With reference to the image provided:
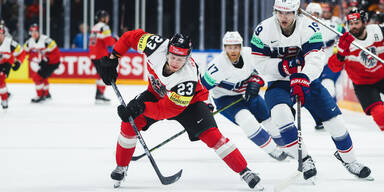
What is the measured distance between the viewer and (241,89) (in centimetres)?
410

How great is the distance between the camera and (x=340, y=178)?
3.41m

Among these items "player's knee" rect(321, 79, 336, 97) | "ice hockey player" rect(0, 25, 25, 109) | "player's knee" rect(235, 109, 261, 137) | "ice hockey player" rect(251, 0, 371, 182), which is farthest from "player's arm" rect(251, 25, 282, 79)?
"ice hockey player" rect(0, 25, 25, 109)

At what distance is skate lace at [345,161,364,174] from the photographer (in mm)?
3320

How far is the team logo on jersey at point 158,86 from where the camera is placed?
3.10 meters

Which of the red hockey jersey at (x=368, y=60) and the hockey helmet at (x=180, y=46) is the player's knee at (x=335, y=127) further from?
the hockey helmet at (x=180, y=46)

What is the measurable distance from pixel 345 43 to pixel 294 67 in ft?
2.12

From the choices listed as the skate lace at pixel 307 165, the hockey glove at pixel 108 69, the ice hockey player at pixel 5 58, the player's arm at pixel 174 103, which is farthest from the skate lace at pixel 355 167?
the ice hockey player at pixel 5 58

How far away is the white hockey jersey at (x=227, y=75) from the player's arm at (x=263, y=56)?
2.07 ft

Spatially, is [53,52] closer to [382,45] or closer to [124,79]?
[124,79]

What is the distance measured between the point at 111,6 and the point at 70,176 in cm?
906

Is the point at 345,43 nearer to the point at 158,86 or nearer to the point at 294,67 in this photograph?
the point at 294,67

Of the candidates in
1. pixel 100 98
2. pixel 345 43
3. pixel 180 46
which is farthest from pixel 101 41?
pixel 180 46

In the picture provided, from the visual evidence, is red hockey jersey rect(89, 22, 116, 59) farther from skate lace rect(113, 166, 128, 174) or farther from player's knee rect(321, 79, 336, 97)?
skate lace rect(113, 166, 128, 174)

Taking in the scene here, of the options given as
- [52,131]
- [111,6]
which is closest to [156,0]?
[111,6]
